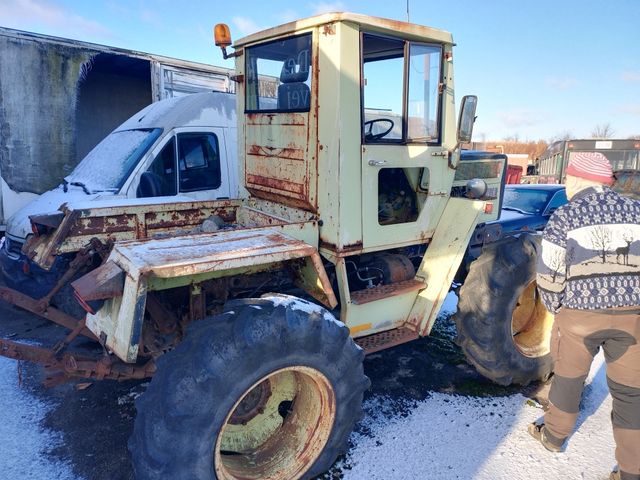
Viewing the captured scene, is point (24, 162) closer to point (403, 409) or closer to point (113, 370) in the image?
point (113, 370)

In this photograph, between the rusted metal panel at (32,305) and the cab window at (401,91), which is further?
the cab window at (401,91)

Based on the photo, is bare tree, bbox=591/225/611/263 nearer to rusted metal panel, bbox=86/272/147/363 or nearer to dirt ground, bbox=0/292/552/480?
dirt ground, bbox=0/292/552/480

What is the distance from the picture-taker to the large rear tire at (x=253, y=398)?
2174mm

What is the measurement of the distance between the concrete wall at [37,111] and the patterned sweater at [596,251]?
930 centimetres

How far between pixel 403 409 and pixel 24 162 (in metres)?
8.64

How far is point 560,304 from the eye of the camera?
9.25 feet

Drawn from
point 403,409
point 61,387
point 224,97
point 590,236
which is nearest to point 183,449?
point 403,409

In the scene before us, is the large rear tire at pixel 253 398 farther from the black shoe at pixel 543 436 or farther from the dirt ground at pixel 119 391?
the black shoe at pixel 543 436

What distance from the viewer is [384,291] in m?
3.43

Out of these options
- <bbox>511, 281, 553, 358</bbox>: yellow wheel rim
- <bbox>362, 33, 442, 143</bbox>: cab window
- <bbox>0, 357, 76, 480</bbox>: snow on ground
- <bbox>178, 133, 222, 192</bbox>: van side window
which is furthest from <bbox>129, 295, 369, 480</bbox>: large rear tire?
<bbox>178, 133, 222, 192</bbox>: van side window

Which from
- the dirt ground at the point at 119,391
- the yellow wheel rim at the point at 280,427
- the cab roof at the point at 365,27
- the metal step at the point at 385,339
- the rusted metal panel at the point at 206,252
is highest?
the cab roof at the point at 365,27

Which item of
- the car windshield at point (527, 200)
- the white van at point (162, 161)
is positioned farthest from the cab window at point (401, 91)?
the car windshield at point (527, 200)

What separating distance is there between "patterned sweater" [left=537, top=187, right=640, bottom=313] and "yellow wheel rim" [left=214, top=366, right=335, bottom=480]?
1.54 metres

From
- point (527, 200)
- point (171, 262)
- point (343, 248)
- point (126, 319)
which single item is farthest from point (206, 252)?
point (527, 200)
